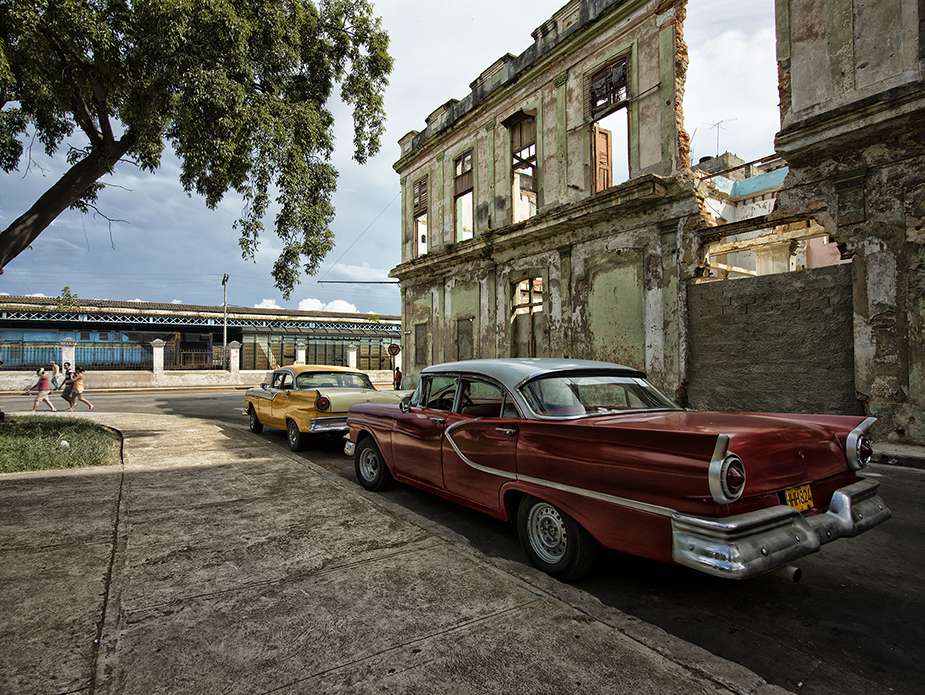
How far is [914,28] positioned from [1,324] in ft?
138

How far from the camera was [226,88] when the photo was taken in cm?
678

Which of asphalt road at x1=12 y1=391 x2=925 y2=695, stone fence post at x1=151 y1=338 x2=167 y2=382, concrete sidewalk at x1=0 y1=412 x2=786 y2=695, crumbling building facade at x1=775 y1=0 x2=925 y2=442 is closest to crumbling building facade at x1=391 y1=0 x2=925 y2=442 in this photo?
crumbling building facade at x1=775 y1=0 x2=925 y2=442

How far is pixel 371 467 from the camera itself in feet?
16.7

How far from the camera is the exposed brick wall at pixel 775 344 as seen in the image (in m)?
8.20

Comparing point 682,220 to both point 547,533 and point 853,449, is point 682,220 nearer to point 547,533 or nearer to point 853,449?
point 853,449

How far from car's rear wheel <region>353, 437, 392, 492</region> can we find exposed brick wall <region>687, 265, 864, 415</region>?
25.3 ft

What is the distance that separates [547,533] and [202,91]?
7218 millimetres

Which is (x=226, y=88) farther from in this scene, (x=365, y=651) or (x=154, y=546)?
(x=365, y=651)

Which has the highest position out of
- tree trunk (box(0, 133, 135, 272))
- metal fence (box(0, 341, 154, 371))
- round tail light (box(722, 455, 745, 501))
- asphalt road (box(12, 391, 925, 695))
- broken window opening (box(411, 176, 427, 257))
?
broken window opening (box(411, 176, 427, 257))

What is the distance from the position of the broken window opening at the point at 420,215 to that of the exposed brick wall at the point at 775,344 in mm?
11801

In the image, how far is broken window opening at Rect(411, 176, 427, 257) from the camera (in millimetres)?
19016

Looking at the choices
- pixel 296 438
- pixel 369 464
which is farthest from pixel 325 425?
pixel 369 464

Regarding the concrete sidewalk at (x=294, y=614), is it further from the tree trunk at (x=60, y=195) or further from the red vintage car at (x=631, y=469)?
the tree trunk at (x=60, y=195)

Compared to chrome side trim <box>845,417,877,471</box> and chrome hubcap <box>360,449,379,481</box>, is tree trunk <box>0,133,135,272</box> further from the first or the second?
chrome side trim <box>845,417,877,471</box>
